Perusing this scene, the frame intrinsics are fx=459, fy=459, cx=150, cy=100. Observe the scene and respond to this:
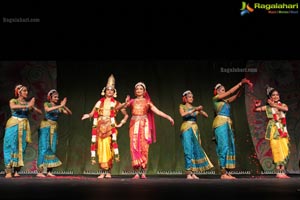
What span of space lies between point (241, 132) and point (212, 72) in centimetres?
110

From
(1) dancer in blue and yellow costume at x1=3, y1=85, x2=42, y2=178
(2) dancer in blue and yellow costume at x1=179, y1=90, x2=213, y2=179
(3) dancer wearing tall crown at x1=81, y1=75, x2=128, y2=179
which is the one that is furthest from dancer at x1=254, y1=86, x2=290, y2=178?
(1) dancer in blue and yellow costume at x1=3, y1=85, x2=42, y2=178

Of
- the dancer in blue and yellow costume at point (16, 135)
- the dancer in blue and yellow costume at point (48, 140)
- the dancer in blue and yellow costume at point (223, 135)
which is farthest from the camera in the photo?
the dancer in blue and yellow costume at point (48, 140)

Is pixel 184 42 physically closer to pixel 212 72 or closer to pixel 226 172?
pixel 212 72

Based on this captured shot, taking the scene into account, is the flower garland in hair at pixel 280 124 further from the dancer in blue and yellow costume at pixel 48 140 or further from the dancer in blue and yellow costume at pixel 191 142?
the dancer in blue and yellow costume at pixel 48 140

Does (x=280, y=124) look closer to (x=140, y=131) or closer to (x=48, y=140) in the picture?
(x=140, y=131)

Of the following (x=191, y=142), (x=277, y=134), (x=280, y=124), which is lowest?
(x=191, y=142)

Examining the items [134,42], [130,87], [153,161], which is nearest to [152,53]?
[134,42]

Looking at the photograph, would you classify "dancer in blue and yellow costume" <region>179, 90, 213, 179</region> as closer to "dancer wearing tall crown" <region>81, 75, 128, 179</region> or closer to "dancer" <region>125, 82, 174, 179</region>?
"dancer" <region>125, 82, 174, 179</region>

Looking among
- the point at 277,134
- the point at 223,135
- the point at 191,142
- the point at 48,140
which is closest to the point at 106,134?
the point at 48,140

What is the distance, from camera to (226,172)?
644 cm

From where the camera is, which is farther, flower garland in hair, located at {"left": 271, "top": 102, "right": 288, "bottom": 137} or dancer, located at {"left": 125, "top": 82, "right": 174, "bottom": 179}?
flower garland in hair, located at {"left": 271, "top": 102, "right": 288, "bottom": 137}

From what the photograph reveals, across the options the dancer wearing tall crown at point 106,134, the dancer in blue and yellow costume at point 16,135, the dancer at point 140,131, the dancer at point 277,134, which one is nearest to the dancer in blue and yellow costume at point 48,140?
the dancer in blue and yellow costume at point 16,135

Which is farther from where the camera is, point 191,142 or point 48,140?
point 48,140

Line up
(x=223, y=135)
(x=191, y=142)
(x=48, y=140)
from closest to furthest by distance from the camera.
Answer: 1. (x=223, y=135)
2. (x=191, y=142)
3. (x=48, y=140)
